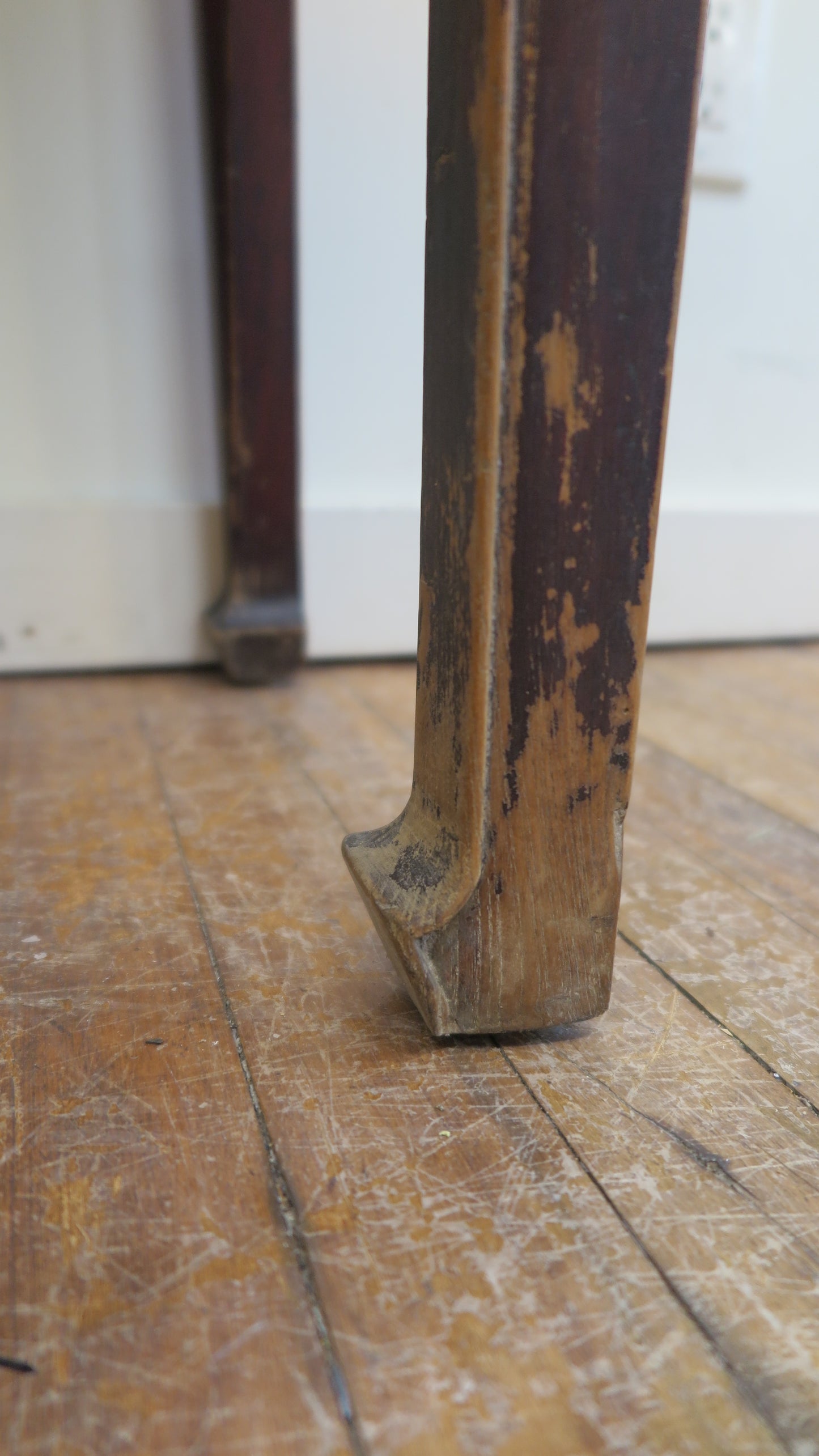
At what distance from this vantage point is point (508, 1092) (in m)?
0.59

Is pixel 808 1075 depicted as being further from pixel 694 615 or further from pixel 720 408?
pixel 720 408

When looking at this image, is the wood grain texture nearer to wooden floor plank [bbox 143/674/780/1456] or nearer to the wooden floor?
the wooden floor

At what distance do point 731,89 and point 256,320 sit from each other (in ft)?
3.06

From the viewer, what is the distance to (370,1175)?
1.69 feet

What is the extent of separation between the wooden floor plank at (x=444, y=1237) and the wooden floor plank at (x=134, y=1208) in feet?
0.08

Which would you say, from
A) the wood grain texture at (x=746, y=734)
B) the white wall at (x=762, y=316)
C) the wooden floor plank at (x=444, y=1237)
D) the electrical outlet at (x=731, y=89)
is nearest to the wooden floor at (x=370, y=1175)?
the wooden floor plank at (x=444, y=1237)

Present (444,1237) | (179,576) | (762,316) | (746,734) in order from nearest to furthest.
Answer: (444,1237) → (746,734) → (179,576) → (762,316)

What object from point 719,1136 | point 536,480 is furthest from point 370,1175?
point 536,480

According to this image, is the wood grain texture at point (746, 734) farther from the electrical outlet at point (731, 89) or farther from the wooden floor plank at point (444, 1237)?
the electrical outlet at point (731, 89)

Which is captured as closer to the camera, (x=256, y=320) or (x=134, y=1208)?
(x=134, y=1208)

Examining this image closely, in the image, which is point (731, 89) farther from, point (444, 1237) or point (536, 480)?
point (444, 1237)

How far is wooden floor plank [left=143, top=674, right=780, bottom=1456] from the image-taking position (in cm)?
39

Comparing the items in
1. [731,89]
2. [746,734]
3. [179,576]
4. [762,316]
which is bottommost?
[746,734]

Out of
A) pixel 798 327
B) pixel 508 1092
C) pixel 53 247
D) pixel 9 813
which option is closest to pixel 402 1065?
pixel 508 1092
